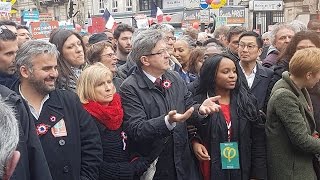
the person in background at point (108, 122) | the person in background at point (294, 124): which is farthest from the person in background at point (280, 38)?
the person in background at point (108, 122)

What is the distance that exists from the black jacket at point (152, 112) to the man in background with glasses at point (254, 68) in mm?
1066

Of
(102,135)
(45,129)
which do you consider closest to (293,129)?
(102,135)

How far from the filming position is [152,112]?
12.7 feet

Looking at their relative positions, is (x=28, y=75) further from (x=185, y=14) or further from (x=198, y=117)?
(x=185, y=14)

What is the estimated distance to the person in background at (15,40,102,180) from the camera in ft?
11.1

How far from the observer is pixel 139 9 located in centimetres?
4559

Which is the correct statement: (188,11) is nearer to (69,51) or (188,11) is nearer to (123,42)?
(123,42)

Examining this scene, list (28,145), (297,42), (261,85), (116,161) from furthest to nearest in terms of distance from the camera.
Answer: (261,85) → (297,42) → (116,161) → (28,145)

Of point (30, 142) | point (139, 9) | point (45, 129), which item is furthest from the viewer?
point (139, 9)

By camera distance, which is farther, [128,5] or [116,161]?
[128,5]

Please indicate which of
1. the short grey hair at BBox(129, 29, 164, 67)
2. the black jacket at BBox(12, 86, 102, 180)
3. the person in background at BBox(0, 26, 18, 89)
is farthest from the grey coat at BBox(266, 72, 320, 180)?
the person in background at BBox(0, 26, 18, 89)

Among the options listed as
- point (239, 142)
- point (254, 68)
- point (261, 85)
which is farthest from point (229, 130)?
point (254, 68)

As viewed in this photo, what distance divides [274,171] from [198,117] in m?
0.80

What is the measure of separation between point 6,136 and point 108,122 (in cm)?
176
